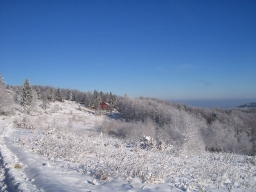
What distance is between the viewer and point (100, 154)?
866 cm

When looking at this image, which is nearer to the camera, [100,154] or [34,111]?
[100,154]

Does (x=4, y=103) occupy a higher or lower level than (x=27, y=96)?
lower

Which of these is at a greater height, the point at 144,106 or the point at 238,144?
the point at 144,106

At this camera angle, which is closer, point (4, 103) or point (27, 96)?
point (4, 103)

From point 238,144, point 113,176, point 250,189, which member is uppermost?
point 113,176

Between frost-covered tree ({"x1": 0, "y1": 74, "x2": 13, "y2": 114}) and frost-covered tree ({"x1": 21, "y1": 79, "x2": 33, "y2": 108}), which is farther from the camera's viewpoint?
frost-covered tree ({"x1": 21, "y1": 79, "x2": 33, "y2": 108})

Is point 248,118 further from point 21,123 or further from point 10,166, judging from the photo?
point 10,166

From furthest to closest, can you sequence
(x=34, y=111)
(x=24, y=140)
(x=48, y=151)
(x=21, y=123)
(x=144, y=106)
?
(x=144, y=106)
(x=34, y=111)
(x=21, y=123)
(x=24, y=140)
(x=48, y=151)

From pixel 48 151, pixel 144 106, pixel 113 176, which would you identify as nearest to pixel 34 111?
pixel 144 106

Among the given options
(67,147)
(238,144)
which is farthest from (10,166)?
(238,144)

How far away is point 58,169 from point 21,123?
1680cm

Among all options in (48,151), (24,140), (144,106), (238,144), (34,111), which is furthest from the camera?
(144,106)

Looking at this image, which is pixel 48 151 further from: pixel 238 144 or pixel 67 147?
pixel 238 144

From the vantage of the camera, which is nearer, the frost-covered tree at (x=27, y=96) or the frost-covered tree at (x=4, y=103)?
the frost-covered tree at (x=4, y=103)
